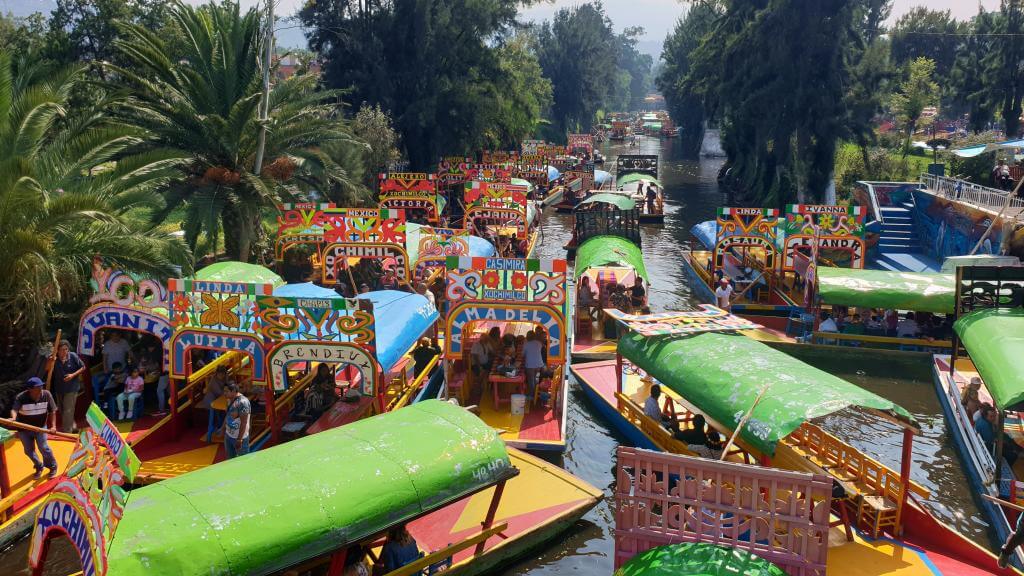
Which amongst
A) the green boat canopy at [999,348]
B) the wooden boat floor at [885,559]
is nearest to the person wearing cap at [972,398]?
the green boat canopy at [999,348]

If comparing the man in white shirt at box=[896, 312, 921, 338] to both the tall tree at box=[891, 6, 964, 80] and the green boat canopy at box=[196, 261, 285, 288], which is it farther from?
the tall tree at box=[891, 6, 964, 80]

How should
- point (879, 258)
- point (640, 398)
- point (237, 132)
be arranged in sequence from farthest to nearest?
point (879, 258) < point (237, 132) < point (640, 398)

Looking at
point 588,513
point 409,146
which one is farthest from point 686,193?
point 588,513

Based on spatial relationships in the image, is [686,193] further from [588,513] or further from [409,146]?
[588,513]

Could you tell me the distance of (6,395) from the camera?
14.7m

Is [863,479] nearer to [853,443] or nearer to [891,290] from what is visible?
[853,443]

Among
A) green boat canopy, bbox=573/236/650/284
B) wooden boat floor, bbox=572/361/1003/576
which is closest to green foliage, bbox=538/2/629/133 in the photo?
green boat canopy, bbox=573/236/650/284

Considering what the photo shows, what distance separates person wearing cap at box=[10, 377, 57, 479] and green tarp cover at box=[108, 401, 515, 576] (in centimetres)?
525

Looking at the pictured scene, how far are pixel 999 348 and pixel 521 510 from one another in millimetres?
9170

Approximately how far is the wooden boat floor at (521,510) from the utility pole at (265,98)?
1218cm

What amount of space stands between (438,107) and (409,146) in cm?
358

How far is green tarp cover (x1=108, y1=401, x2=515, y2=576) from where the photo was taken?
7.43 meters

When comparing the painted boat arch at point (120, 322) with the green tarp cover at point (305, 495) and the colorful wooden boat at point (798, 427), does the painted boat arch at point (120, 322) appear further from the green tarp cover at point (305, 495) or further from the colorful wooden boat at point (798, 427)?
the colorful wooden boat at point (798, 427)

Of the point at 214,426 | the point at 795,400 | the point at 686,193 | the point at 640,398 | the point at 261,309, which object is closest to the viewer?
the point at 795,400
